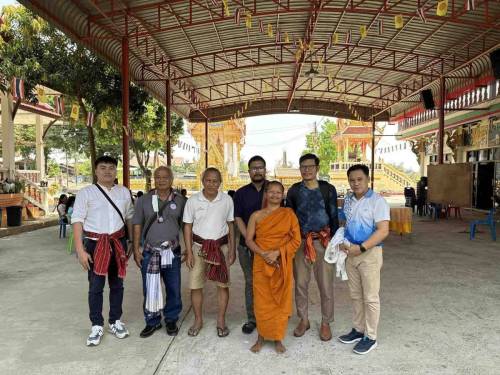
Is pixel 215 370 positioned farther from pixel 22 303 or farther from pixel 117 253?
pixel 22 303

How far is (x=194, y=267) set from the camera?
336 centimetres

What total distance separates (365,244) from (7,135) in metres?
11.6

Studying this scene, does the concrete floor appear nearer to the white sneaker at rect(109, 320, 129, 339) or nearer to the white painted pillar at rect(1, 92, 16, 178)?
the white sneaker at rect(109, 320, 129, 339)

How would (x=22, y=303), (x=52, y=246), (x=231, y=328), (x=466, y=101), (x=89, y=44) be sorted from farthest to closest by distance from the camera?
(x=466, y=101)
(x=89, y=44)
(x=52, y=246)
(x=22, y=303)
(x=231, y=328)

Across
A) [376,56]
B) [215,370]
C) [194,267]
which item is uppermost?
[376,56]

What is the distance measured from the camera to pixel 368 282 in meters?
2.99

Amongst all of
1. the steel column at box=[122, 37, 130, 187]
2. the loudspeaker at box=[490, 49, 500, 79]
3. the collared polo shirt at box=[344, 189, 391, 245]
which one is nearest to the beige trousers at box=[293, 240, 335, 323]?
the collared polo shirt at box=[344, 189, 391, 245]

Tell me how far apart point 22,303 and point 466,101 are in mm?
16172

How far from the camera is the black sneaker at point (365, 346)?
3.04 m

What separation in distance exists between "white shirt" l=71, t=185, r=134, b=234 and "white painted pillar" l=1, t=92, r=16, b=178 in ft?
31.9

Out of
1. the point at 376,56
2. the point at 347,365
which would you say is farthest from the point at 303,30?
the point at 347,365

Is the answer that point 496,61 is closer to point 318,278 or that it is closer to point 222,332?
point 318,278

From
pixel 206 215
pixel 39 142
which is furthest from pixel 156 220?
pixel 39 142

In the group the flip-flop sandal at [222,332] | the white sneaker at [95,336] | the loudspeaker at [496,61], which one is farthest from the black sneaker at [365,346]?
the loudspeaker at [496,61]
